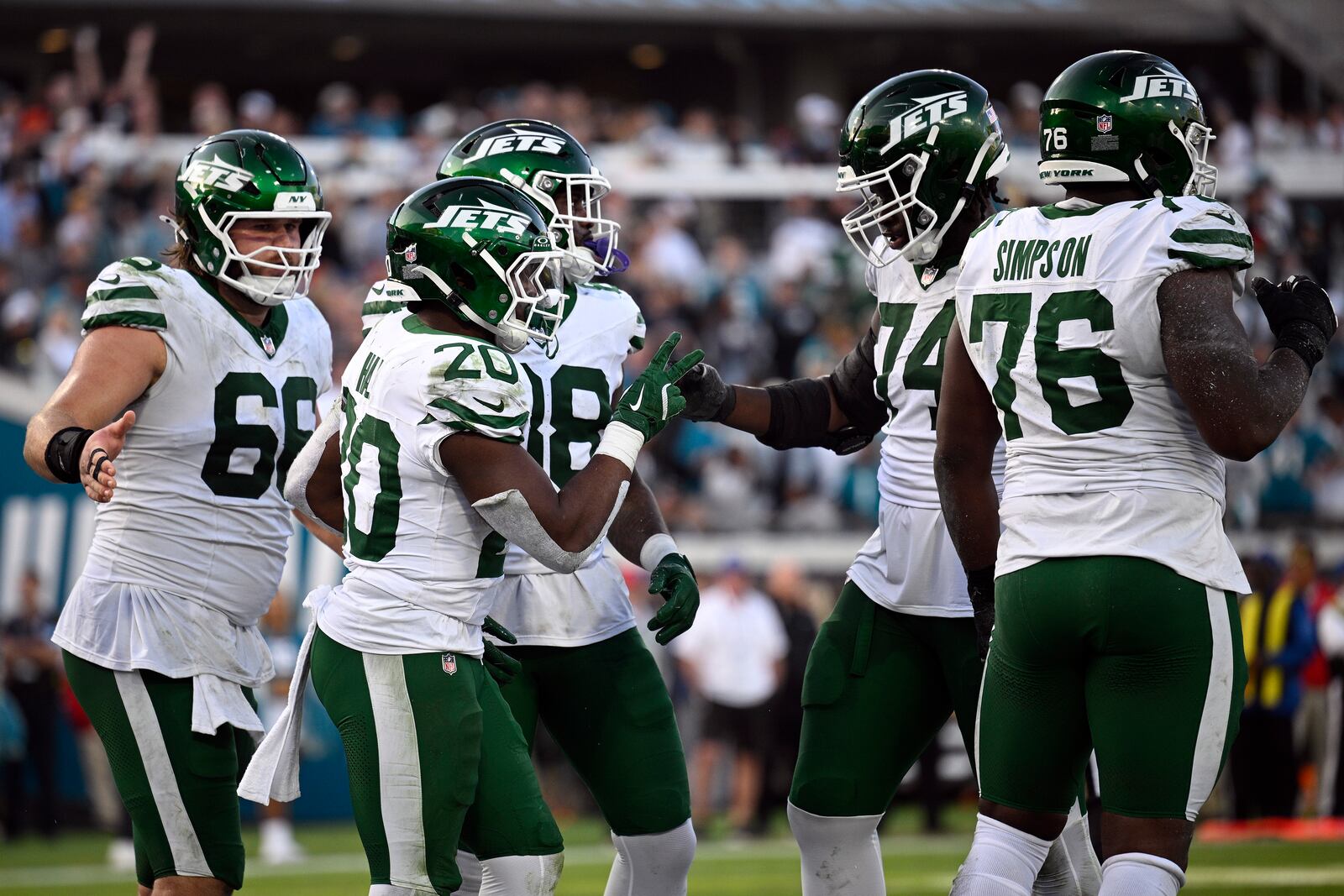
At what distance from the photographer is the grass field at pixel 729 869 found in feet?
28.8

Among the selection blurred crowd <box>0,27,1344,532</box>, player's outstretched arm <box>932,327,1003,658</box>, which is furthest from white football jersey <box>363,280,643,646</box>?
blurred crowd <box>0,27,1344,532</box>

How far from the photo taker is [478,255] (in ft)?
12.4

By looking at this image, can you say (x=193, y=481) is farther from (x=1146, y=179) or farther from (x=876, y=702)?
(x=1146, y=179)

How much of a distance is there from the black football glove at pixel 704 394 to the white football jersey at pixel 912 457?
18.4 inches

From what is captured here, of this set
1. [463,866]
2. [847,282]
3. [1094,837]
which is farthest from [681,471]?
[463,866]

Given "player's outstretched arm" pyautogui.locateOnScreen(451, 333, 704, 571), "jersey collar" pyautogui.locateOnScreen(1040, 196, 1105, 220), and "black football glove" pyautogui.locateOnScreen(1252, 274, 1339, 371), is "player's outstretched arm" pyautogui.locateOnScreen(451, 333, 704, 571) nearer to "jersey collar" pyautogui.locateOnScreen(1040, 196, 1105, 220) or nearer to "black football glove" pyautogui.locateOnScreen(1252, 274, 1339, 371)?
"jersey collar" pyautogui.locateOnScreen(1040, 196, 1105, 220)

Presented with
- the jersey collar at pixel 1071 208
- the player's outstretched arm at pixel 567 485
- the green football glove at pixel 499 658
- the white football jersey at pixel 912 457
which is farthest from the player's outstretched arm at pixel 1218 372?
the green football glove at pixel 499 658

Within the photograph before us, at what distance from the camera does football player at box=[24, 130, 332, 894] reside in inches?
173

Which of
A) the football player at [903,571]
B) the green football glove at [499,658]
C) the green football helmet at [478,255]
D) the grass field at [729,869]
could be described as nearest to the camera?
the green football helmet at [478,255]

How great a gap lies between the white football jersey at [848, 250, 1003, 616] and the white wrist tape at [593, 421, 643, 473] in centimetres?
83

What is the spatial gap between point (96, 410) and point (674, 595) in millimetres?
1523

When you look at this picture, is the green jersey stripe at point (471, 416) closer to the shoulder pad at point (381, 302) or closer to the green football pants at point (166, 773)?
the shoulder pad at point (381, 302)

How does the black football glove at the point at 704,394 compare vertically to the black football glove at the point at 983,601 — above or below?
above

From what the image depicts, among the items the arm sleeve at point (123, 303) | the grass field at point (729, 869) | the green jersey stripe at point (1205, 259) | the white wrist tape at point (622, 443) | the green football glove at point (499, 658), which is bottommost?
the grass field at point (729, 869)
